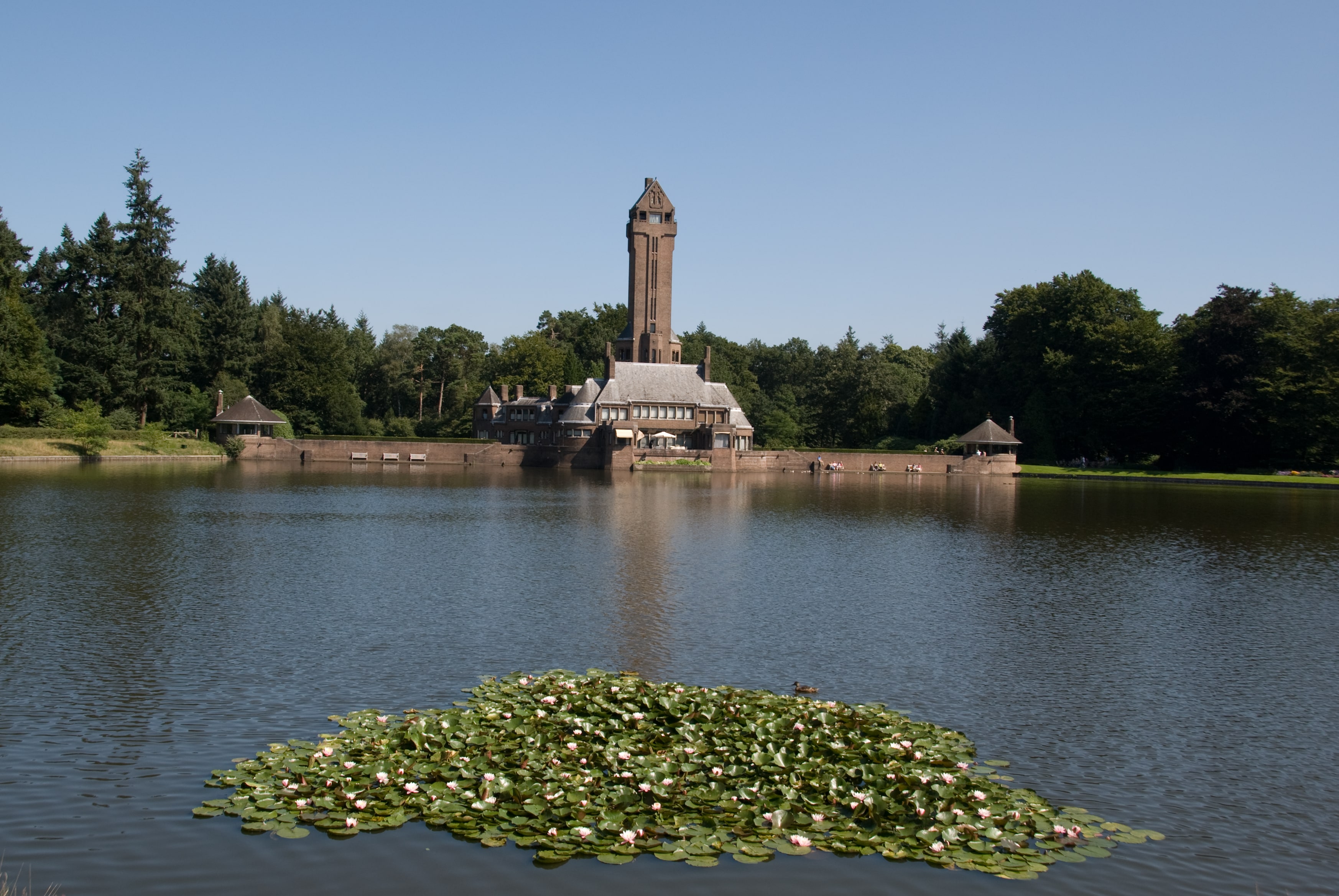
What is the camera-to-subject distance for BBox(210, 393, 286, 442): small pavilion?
89.9m

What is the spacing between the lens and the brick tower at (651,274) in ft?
356

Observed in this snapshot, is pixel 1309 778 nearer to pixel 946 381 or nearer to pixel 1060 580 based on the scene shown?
pixel 1060 580

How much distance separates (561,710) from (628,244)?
3939 inches

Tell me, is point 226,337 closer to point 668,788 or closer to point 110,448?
point 110,448

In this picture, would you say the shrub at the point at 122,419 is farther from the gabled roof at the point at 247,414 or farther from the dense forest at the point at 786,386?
the gabled roof at the point at 247,414

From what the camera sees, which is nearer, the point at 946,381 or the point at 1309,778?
the point at 1309,778

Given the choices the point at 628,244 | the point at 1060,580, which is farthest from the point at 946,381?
the point at 1060,580

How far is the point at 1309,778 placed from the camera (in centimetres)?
1275

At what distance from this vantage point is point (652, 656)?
17828mm

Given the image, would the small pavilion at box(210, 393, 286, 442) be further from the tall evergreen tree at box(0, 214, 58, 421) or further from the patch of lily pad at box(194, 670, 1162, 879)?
the patch of lily pad at box(194, 670, 1162, 879)

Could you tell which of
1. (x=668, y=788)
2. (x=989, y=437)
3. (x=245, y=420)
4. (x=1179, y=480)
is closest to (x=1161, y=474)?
(x=1179, y=480)

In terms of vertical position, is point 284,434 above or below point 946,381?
below

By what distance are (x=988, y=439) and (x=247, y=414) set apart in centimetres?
6636

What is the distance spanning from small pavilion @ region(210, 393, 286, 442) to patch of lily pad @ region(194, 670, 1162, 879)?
83.4 m
